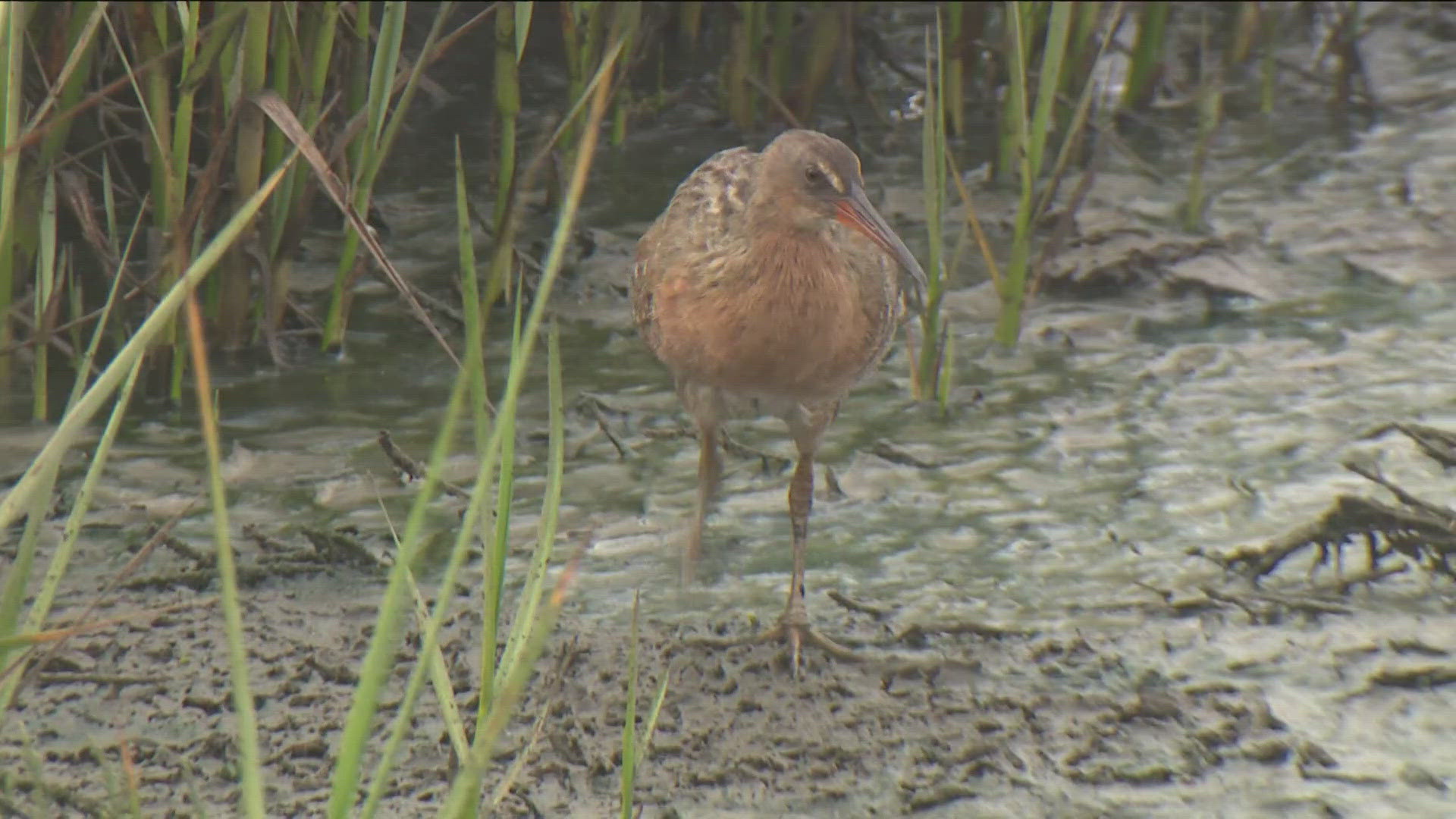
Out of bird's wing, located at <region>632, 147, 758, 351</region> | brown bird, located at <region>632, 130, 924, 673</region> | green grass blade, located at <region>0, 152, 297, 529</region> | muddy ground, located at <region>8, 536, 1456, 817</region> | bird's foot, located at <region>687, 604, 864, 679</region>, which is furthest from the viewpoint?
bird's wing, located at <region>632, 147, 758, 351</region>

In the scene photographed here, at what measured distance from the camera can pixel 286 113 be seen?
11.2 ft

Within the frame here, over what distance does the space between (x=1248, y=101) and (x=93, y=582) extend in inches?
178

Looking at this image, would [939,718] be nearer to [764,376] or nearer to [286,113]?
[764,376]

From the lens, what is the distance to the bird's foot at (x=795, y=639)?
356 cm

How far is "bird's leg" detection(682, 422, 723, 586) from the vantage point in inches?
155

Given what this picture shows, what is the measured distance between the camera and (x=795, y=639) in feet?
11.7

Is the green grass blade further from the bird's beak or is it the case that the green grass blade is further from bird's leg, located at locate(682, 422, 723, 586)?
bird's leg, located at locate(682, 422, 723, 586)

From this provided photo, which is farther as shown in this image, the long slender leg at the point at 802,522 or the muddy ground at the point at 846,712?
→ the long slender leg at the point at 802,522

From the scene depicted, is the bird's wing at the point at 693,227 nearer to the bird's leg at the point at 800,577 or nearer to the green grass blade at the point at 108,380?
the bird's leg at the point at 800,577

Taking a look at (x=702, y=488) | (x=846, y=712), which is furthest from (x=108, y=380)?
(x=702, y=488)

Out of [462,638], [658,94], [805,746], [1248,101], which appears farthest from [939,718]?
[1248,101]

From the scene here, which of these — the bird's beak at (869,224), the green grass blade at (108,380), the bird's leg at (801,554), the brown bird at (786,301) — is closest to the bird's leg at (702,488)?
the brown bird at (786,301)

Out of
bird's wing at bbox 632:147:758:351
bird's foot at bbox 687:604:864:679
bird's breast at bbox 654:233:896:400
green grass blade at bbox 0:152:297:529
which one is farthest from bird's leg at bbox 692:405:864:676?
green grass blade at bbox 0:152:297:529

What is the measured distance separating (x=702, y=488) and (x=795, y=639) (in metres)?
0.63
